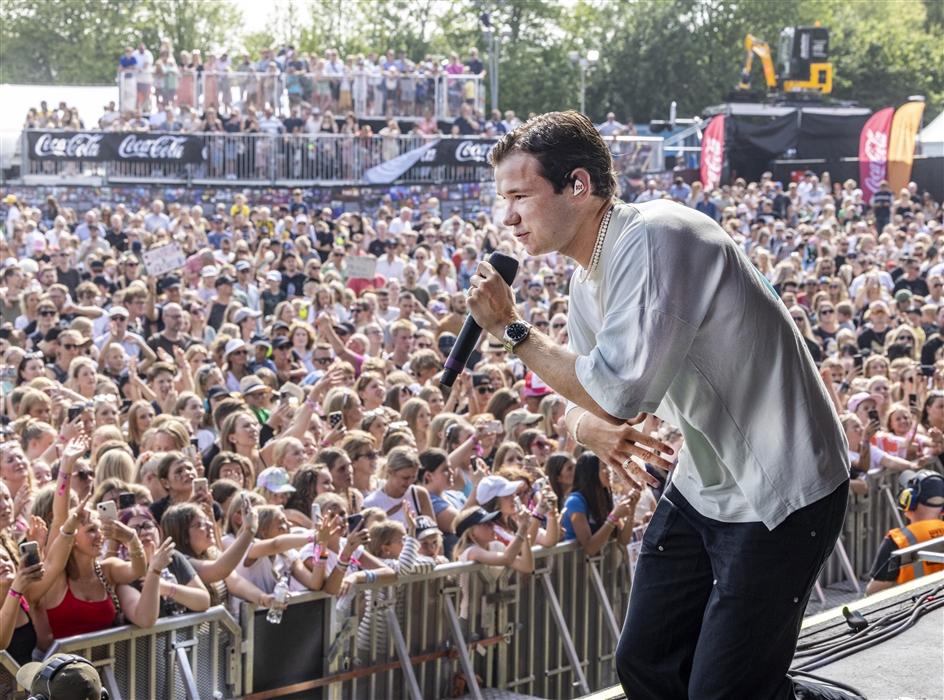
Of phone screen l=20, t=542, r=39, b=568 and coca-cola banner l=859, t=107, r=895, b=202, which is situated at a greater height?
coca-cola banner l=859, t=107, r=895, b=202

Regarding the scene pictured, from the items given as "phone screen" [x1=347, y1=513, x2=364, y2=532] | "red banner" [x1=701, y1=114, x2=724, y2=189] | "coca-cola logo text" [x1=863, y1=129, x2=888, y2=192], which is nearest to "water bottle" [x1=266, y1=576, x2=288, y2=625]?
"phone screen" [x1=347, y1=513, x2=364, y2=532]

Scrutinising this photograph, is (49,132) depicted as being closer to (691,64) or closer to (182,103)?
(182,103)

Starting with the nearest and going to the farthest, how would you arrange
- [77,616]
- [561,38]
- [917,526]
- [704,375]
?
1. [704,375]
2. [77,616]
3. [917,526]
4. [561,38]

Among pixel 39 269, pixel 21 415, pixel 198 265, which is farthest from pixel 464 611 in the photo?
pixel 39 269

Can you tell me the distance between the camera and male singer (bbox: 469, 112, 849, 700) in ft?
7.89

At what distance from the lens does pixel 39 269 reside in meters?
13.4

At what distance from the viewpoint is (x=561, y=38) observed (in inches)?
2084

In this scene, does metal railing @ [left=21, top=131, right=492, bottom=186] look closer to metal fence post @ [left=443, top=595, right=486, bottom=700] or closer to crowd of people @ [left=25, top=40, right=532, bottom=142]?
crowd of people @ [left=25, top=40, right=532, bottom=142]

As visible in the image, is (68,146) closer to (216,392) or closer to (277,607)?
(216,392)

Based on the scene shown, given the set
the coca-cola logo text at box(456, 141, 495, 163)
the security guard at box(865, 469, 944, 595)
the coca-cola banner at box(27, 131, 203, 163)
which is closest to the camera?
the security guard at box(865, 469, 944, 595)

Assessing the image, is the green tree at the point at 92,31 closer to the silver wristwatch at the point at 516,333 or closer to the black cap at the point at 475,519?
the black cap at the point at 475,519

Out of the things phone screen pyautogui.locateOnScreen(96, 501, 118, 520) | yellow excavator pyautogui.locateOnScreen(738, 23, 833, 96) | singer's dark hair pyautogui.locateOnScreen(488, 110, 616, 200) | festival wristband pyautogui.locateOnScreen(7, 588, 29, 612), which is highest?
yellow excavator pyautogui.locateOnScreen(738, 23, 833, 96)

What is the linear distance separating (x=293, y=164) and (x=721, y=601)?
65.7 feet

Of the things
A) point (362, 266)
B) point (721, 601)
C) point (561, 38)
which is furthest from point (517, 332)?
point (561, 38)
